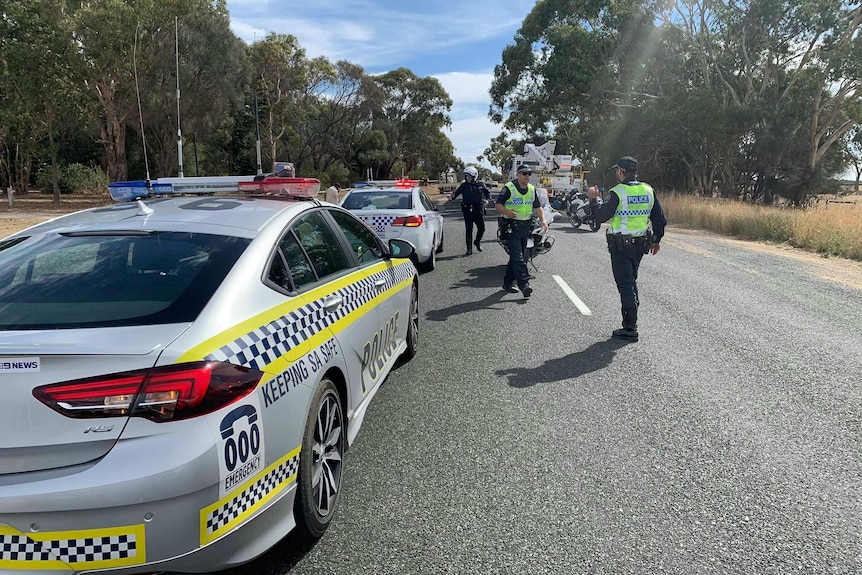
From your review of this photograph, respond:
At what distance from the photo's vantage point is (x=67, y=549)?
2.08 m

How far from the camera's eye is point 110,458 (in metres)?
2.11

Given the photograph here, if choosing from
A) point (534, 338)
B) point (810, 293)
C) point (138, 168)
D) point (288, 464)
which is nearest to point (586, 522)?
point (288, 464)

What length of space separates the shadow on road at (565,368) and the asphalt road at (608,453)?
0.09ft

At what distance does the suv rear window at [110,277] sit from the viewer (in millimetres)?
2461

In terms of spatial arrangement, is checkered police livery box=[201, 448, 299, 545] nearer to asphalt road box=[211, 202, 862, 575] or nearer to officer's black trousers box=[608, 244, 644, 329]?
asphalt road box=[211, 202, 862, 575]

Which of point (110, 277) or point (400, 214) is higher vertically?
point (110, 277)

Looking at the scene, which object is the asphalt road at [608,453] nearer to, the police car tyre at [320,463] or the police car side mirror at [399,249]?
the police car tyre at [320,463]

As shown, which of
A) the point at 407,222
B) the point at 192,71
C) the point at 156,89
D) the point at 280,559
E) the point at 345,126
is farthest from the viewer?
the point at 345,126

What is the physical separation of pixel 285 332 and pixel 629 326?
4.70 metres

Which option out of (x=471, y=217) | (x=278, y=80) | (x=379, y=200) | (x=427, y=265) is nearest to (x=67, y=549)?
(x=379, y=200)

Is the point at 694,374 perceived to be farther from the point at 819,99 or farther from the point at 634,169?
the point at 819,99

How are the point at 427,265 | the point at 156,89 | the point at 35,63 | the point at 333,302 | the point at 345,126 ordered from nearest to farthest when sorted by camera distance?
the point at 333,302, the point at 427,265, the point at 35,63, the point at 156,89, the point at 345,126

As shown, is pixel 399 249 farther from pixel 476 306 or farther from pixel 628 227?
pixel 476 306

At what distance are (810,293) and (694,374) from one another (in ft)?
16.7
